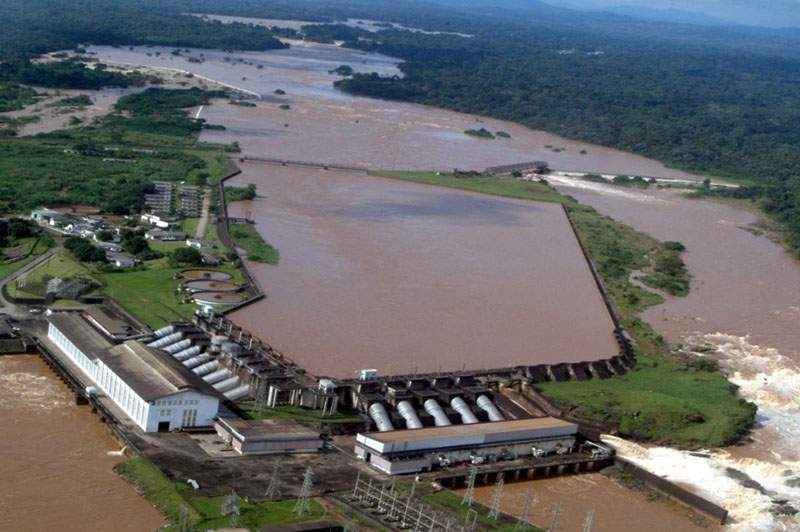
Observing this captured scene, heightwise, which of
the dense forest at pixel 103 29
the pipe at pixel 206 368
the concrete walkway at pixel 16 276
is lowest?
the concrete walkway at pixel 16 276

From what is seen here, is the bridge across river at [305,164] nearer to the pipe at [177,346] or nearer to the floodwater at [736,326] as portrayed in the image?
the floodwater at [736,326]

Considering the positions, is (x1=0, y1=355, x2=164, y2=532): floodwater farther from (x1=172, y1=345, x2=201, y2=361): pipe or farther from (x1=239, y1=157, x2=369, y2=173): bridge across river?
(x1=239, y1=157, x2=369, y2=173): bridge across river

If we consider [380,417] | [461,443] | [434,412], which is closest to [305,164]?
[434,412]

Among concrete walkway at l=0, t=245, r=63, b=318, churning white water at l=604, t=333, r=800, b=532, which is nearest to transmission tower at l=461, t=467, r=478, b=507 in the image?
churning white water at l=604, t=333, r=800, b=532

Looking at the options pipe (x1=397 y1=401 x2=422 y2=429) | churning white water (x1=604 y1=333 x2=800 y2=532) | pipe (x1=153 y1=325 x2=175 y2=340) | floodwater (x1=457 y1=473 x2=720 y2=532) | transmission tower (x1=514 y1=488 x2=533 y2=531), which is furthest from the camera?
pipe (x1=153 y1=325 x2=175 y2=340)

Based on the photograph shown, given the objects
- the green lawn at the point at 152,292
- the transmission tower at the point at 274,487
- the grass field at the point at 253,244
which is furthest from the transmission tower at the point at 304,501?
the grass field at the point at 253,244

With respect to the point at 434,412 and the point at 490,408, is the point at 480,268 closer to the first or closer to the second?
the point at 490,408
